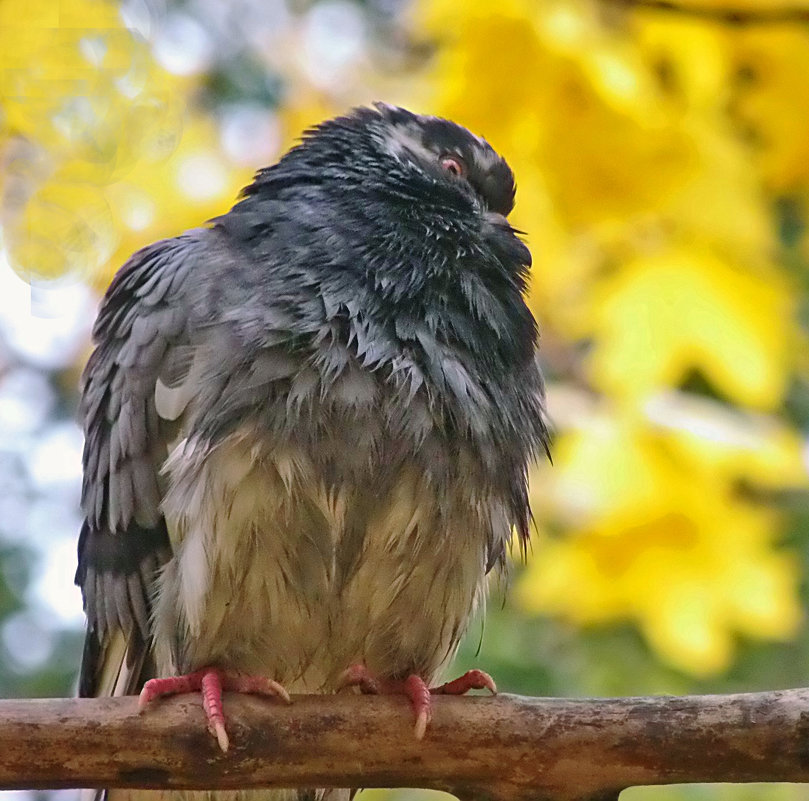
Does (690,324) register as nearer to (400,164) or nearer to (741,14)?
(741,14)

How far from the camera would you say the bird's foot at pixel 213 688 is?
2.36 m

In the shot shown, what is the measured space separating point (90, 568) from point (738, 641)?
254 centimetres

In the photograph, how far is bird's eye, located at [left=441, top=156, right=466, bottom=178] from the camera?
3071 mm

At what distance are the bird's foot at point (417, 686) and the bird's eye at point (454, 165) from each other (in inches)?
47.6

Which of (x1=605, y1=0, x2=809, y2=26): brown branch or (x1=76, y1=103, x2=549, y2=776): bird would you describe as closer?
(x1=76, y1=103, x2=549, y2=776): bird

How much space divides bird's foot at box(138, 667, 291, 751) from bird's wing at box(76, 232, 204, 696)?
0.34 metres

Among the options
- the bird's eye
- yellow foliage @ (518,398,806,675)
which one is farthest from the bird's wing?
yellow foliage @ (518,398,806,675)

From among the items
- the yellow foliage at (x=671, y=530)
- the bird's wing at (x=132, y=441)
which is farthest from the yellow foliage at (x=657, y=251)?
the bird's wing at (x=132, y=441)

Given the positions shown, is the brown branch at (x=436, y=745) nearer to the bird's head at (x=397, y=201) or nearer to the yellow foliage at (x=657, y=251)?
the bird's head at (x=397, y=201)

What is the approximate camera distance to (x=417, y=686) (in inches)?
101

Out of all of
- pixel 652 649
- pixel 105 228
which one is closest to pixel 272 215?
pixel 105 228

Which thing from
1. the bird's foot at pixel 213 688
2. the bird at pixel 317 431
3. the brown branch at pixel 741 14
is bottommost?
the bird's foot at pixel 213 688

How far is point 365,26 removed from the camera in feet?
16.5

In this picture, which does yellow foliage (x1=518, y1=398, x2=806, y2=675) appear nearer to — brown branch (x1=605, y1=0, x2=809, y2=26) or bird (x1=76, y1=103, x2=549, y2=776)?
bird (x1=76, y1=103, x2=549, y2=776)
